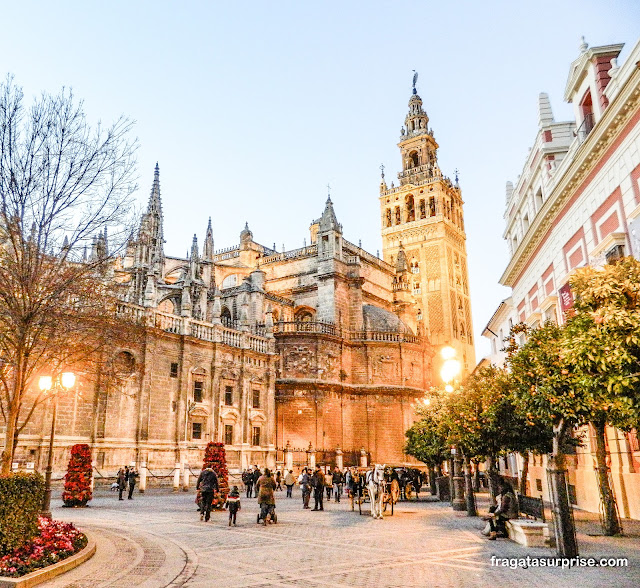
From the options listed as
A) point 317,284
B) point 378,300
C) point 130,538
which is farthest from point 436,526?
point 378,300

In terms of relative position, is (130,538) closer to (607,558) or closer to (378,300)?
(607,558)

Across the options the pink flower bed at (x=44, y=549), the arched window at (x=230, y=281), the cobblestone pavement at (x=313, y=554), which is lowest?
the cobblestone pavement at (x=313, y=554)

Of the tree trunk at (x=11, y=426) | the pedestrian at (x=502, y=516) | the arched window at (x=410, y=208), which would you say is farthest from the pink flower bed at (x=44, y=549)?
the arched window at (x=410, y=208)

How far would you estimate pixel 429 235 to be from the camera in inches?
2844

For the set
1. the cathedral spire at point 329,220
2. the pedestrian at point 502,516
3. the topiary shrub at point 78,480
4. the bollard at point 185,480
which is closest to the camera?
the pedestrian at point 502,516

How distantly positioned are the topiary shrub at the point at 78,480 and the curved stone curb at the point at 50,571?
31.5ft

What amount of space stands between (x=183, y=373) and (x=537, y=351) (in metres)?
21.8

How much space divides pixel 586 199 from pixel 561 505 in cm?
1042

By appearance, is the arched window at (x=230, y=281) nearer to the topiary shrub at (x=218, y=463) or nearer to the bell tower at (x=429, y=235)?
the bell tower at (x=429, y=235)

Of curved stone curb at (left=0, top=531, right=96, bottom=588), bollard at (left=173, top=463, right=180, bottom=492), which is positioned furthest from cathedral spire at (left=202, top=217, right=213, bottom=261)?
curved stone curb at (left=0, top=531, right=96, bottom=588)

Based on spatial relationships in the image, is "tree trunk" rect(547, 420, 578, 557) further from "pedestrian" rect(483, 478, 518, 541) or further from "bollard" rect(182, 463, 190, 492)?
"bollard" rect(182, 463, 190, 492)

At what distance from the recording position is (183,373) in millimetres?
28922

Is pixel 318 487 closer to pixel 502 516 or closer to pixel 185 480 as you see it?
pixel 502 516

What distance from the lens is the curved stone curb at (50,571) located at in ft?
23.3
